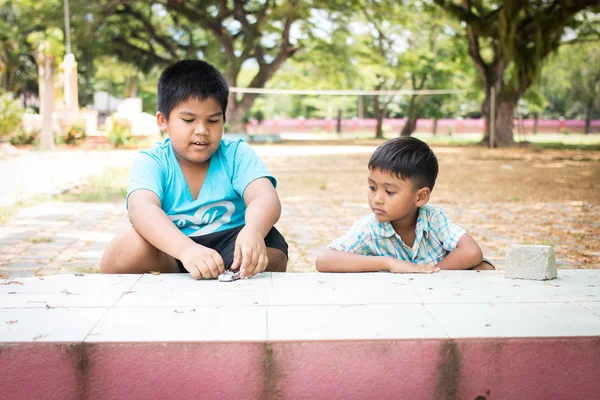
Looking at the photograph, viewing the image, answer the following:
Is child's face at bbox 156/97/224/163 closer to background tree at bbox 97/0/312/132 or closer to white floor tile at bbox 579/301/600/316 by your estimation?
white floor tile at bbox 579/301/600/316

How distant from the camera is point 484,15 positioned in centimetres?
2202

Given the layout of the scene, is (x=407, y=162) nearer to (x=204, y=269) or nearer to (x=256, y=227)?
(x=256, y=227)

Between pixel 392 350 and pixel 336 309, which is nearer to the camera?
pixel 392 350

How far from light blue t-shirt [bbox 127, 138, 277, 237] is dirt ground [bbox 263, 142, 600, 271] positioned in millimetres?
1381

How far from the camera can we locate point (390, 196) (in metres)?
3.38

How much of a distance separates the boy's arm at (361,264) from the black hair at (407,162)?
0.43 m

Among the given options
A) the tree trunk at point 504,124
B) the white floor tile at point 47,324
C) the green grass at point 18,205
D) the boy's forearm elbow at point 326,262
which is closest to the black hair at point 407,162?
the boy's forearm elbow at point 326,262

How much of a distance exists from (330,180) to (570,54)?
30310 mm

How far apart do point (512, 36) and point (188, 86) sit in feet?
59.0

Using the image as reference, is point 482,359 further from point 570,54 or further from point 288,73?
point 570,54

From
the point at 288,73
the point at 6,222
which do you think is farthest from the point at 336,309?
the point at 288,73

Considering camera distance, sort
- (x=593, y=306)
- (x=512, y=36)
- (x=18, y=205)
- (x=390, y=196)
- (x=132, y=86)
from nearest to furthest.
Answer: (x=593, y=306), (x=390, y=196), (x=18, y=205), (x=512, y=36), (x=132, y=86)

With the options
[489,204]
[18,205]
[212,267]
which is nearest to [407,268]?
[212,267]

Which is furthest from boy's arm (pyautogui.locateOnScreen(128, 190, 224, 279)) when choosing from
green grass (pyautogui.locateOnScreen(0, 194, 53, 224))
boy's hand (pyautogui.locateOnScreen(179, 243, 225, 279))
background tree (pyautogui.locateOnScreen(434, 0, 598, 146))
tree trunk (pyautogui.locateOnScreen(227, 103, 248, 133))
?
tree trunk (pyautogui.locateOnScreen(227, 103, 248, 133))
